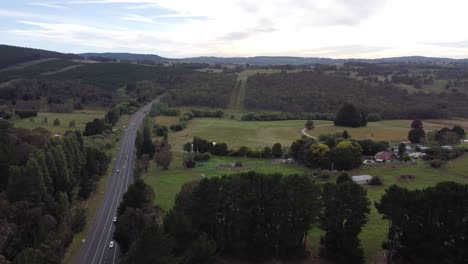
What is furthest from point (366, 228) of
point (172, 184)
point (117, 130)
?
point (117, 130)

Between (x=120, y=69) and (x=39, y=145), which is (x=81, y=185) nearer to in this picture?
(x=39, y=145)

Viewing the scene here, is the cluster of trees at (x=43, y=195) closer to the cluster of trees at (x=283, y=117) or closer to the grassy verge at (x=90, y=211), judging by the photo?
the grassy verge at (x=90, y=211)

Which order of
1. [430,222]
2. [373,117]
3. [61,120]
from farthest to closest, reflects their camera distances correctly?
1. [373,117]
2. [61,120]
3. [430,222]

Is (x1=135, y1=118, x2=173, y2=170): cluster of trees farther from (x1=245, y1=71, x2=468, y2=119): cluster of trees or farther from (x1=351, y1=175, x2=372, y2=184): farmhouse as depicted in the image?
(x1=245, y1=71, x2=468, y2=119): cluster of trees

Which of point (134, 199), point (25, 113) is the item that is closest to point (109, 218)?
point (134, 199)

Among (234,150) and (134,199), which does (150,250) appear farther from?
(234,150)

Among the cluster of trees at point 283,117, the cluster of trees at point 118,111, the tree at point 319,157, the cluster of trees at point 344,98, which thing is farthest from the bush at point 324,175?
the cluster of trees at point 344,98
